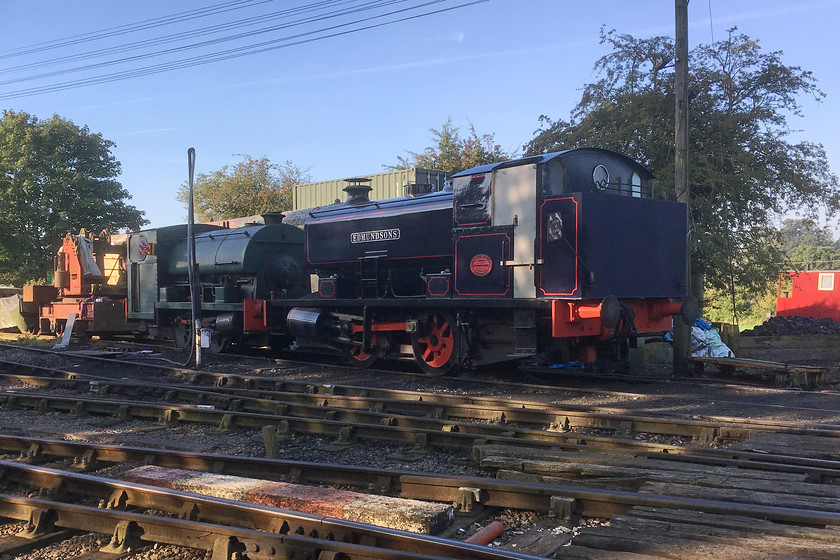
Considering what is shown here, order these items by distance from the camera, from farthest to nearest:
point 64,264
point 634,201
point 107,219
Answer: point 107,219, point 64,264, point 634,201

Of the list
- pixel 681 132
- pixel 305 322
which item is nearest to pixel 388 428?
pixel 305 322

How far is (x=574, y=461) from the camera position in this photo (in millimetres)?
5125

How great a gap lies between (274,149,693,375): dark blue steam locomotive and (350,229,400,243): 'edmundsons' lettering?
3 centimetres

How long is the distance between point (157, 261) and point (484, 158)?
59.5 feet

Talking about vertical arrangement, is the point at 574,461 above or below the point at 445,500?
above

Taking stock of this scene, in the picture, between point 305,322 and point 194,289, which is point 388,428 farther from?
point 194,289

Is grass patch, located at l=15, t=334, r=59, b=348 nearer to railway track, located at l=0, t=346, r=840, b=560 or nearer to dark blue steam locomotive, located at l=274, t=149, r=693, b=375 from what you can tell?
dark blue steam locomotive, located at l=274, t=149, r=693, b=375

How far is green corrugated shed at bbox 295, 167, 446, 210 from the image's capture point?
23.2m

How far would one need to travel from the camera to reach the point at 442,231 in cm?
1051

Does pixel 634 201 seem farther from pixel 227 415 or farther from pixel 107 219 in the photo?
pixel 107 219

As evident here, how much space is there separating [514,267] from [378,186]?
53.5 feet

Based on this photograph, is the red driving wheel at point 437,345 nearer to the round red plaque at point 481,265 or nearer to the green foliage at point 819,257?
the round red plaque at point 481,265

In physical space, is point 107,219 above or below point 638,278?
above

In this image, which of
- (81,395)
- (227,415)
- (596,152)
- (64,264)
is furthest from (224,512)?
(64,264)
